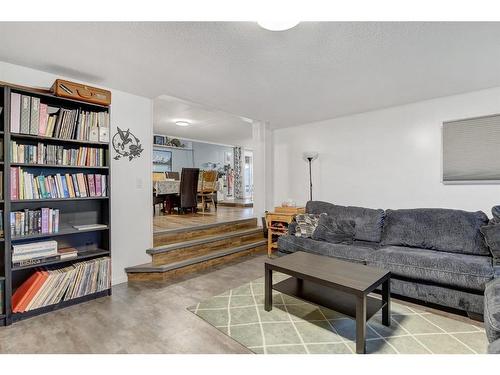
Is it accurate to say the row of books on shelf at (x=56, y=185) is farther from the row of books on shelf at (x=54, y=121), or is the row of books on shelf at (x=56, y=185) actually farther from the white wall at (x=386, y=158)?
the white wall at (x=386, y=158)

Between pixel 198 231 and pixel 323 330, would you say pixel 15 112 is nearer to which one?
pixel 198 231

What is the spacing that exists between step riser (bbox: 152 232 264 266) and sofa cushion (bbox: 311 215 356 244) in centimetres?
140

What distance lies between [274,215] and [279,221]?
0.12 meters

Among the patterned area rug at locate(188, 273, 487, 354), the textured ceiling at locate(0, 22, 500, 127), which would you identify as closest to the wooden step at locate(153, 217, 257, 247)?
the patterned area rug at locate(188, 273, 487, 354)

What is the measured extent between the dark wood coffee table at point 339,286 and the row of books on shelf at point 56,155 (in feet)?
6.79

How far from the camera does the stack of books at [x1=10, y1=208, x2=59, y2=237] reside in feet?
7.48

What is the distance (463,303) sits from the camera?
2.26 metres

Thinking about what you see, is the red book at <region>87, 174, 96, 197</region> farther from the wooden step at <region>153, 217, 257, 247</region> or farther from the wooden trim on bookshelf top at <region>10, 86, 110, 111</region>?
the wooden step at <region>153, 217, 257, 247</region>

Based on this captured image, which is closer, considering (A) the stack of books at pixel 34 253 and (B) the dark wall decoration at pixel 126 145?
(A) the stack of books at pixel 34 253

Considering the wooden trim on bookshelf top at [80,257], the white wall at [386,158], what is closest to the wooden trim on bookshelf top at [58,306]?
the wooden trim on bookshelf top at [80,257]

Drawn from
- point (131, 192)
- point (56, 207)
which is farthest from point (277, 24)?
point (56, 207)

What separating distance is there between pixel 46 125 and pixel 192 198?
3430 millimetres

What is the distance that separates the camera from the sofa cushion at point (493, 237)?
2.40 metres
